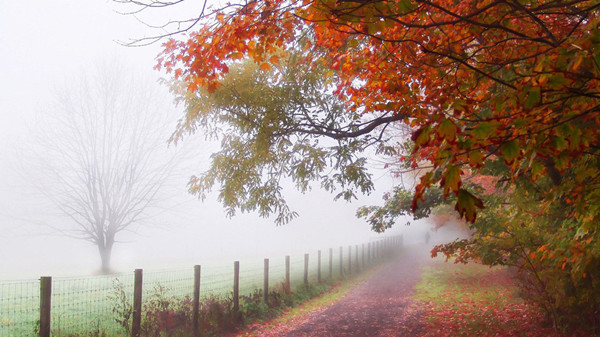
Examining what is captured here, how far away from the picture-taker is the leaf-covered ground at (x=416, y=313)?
8.34m

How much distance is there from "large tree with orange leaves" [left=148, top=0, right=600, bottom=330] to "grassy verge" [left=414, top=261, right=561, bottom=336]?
5.46 ft

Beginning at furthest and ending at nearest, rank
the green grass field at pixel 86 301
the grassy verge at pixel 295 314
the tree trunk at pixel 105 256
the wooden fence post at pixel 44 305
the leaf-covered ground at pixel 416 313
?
the tree trunk at pixel 105 256 → the grassy verge at pixel 295 314 → the leaf-covered ground at pixel 416 313 → the green grass field at pixel 86 301 → the wooden fence post at pixel 44 305

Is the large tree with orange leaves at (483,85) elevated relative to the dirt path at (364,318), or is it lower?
elevated

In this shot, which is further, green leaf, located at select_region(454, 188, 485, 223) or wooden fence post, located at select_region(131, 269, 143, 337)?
wooden fence post, located at select_region(131, 269, 143, 337)

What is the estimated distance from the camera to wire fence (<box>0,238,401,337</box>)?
692cm

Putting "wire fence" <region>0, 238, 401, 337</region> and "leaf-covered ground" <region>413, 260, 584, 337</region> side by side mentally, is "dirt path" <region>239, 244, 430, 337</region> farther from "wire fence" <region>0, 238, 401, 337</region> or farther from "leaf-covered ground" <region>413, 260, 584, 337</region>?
"wire fence" <region>0, 238, 401, 337</region>

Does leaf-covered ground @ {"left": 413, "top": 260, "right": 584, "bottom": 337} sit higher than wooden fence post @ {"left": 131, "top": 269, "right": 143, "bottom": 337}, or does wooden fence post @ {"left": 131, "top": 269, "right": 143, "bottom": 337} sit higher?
wooden fence post @ {"left": 131, "top": 269, "right": 143, "bottom": 337}

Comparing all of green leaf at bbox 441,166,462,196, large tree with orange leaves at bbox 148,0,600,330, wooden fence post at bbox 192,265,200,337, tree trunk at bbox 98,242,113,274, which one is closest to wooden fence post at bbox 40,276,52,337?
wooden fence post at bbox 192,265,200,337

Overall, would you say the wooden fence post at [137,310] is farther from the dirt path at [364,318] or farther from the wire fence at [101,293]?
the dirt path at [364,318]

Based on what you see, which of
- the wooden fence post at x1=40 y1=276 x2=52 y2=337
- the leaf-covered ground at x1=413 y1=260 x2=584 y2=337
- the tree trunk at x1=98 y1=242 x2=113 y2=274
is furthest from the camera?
the tree trunk at x1=98 y1=242 x2=113 y2=274

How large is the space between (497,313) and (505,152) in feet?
30.0

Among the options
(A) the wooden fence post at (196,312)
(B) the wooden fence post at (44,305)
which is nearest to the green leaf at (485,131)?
(B) the wooden fence post at (44,305)

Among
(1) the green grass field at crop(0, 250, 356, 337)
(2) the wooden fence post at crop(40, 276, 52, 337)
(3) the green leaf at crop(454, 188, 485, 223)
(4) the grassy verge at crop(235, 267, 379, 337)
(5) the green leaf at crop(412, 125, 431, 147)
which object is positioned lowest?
(4) the grassy verge at crop(235, 267, 379, 337)

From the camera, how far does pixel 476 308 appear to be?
34.8 ft
